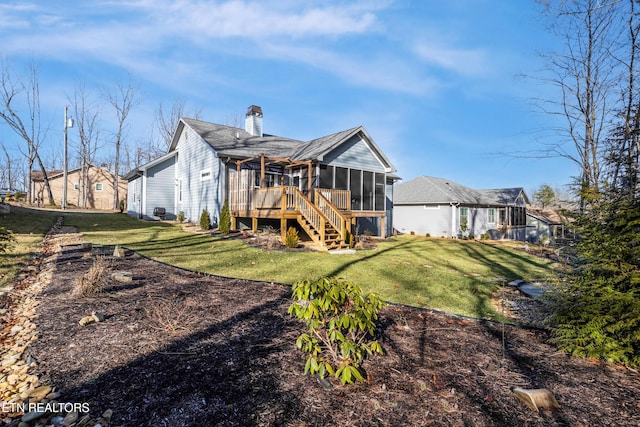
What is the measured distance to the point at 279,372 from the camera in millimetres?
2977

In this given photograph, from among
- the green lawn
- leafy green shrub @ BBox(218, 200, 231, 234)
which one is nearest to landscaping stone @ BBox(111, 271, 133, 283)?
the green lawn

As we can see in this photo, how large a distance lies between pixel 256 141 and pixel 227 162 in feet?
12.4

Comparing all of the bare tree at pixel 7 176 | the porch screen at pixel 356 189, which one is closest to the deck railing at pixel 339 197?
the porch screen at pixel 356 189

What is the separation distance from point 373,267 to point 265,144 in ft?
38.1

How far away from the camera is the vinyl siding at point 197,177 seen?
15289 mm

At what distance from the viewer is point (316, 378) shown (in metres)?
2.92

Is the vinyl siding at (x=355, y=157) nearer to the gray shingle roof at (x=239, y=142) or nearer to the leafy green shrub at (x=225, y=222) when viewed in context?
the gray shingle roof at (x=239, y=142)

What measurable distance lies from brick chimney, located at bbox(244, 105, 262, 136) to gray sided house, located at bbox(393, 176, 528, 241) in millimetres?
14050

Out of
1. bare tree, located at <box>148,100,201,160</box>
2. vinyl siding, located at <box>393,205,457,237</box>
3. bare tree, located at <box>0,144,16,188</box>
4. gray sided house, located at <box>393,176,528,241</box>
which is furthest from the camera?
bare tree, located at <box>0,144,16,188</box>

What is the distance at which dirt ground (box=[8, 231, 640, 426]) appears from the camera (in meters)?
2.45

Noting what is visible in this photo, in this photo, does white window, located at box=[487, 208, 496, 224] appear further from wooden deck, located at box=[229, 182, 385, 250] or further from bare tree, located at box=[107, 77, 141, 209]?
bare tree, located at box=[107, 77, 141, 209]

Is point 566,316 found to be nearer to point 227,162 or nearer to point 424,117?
point 227,162

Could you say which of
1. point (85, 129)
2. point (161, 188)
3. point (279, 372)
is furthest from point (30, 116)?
point (279, 372)

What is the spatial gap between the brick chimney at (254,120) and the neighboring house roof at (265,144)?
388 millimetres
